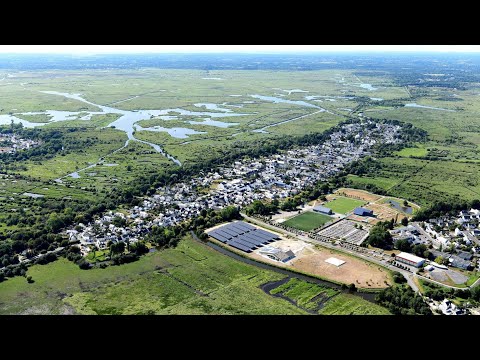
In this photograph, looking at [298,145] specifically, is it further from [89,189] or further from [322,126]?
[89,189]

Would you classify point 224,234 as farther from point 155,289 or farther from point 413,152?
point 413,152

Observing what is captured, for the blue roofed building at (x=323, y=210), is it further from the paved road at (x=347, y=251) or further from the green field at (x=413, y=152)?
the green field at (x=413, y=152)

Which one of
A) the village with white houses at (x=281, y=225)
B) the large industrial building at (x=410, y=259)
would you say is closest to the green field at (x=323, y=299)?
the village with white houses at (x=281, y=225)

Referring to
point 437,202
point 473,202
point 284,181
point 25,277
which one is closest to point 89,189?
point 25,277

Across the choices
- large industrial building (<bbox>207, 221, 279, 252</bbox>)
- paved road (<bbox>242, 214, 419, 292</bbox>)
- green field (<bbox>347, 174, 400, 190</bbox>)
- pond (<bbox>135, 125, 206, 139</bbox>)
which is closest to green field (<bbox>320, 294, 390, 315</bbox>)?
paved road (<bbox>242, 214, 419, 292</bbox>)
